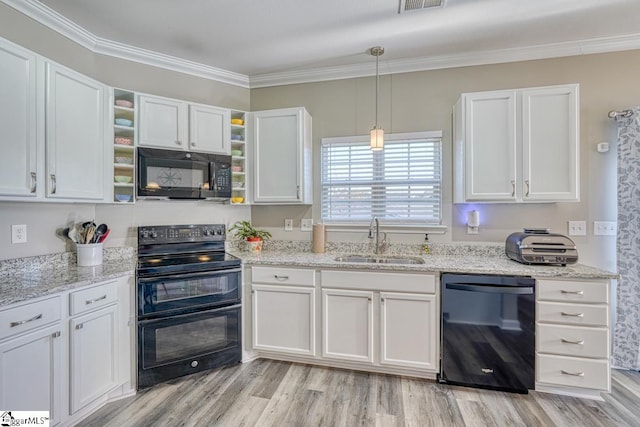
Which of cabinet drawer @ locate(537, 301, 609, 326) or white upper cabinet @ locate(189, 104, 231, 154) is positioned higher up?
white upper cabinet @ locate(189, 104, 231, 154)

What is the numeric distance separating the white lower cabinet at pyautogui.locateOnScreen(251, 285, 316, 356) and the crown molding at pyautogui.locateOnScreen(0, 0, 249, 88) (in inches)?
85.1

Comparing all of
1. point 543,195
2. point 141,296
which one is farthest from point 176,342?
point 543,195

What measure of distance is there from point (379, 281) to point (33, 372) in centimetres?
213

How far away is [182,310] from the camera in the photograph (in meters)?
2.29

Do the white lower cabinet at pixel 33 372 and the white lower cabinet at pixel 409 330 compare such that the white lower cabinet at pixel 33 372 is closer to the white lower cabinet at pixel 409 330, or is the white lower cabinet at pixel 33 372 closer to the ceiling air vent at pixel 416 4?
the white lower cabinet at pixel 409 330

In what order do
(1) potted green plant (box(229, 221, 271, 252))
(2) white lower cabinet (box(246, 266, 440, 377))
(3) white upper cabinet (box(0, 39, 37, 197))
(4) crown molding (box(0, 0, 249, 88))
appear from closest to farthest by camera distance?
(3) white upper cabinet (box(0, 39, 37, 197)) → (4) crown molding (box(0, 0, 249, 88)) → (2) white lower cabinet (box(246, 266, 440, 377)) → (1) potted green plant (box(229, 221, 271, 252))

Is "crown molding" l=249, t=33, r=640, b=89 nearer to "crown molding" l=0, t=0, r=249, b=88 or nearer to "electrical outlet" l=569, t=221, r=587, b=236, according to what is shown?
"crown molding" l=0, t=0, r=249, b=88

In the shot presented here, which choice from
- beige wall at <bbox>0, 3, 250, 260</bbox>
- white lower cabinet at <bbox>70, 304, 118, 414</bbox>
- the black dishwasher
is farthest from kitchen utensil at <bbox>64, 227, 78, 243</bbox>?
the black dishwasher

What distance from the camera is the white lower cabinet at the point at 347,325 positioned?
2.37 m

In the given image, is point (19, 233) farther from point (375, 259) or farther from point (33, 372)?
point (375, 259)

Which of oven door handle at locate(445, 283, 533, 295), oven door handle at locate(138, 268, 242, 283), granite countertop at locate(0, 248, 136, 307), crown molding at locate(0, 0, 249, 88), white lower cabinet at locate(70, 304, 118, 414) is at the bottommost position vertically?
white lower cabinet at locate(70, 304, 118, 414)

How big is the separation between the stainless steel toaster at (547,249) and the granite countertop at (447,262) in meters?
0.05

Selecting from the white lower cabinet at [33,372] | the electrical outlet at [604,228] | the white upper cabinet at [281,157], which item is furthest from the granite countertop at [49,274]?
the electrical outlet at [604,228]

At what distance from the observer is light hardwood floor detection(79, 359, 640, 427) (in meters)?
1.89
